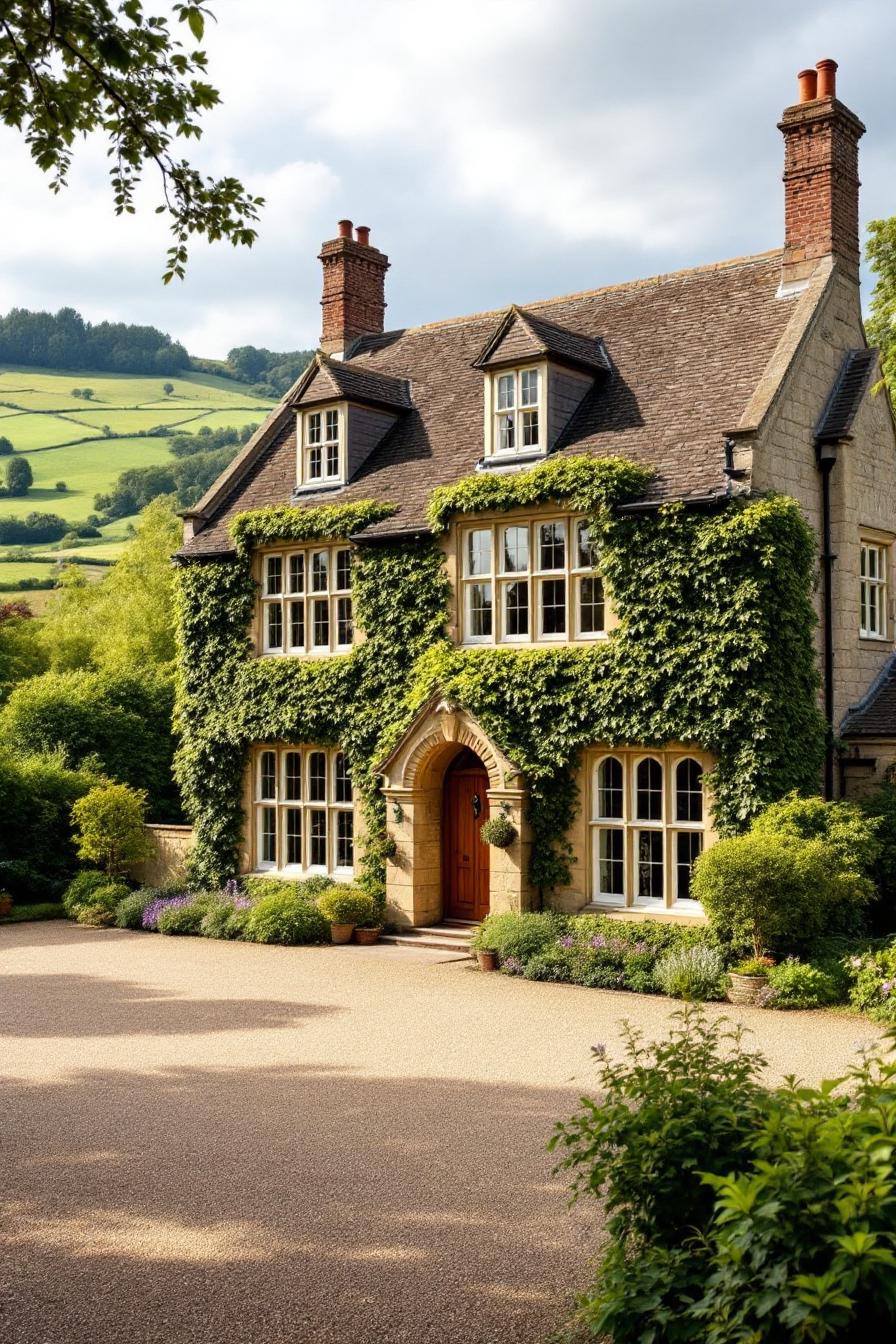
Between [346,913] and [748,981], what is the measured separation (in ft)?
23.0

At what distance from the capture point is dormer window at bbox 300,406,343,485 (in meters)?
22.6

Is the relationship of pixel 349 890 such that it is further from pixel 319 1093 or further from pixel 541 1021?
pixel 319 1093

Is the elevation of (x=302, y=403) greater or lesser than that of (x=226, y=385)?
lesser

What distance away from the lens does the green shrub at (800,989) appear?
14.5 meters

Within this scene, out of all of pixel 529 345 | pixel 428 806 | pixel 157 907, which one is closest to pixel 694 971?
pixel 428 806

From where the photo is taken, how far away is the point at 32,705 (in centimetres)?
2761

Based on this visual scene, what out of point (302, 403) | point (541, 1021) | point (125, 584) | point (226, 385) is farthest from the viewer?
point (226, 385)

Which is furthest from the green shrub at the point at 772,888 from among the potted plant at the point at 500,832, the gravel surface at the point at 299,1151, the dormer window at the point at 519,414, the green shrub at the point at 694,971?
the dormer window at the point at 519,414

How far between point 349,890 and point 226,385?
121727mm

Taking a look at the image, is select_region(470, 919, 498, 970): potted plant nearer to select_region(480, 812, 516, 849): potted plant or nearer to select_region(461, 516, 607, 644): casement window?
select_region(480, 812, 516, 849): potted plant

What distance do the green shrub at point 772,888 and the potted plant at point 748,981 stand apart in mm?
458

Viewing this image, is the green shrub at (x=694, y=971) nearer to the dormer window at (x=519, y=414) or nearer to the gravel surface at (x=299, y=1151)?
the gravel surface at (x=299, y=1151)

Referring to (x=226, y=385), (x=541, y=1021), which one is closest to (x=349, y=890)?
(x=541, y=1021)

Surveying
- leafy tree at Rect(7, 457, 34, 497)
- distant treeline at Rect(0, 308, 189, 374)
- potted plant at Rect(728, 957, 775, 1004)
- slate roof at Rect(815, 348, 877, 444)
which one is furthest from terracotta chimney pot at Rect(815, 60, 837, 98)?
distant treeline at Rect(0, 308, 189, 374)
